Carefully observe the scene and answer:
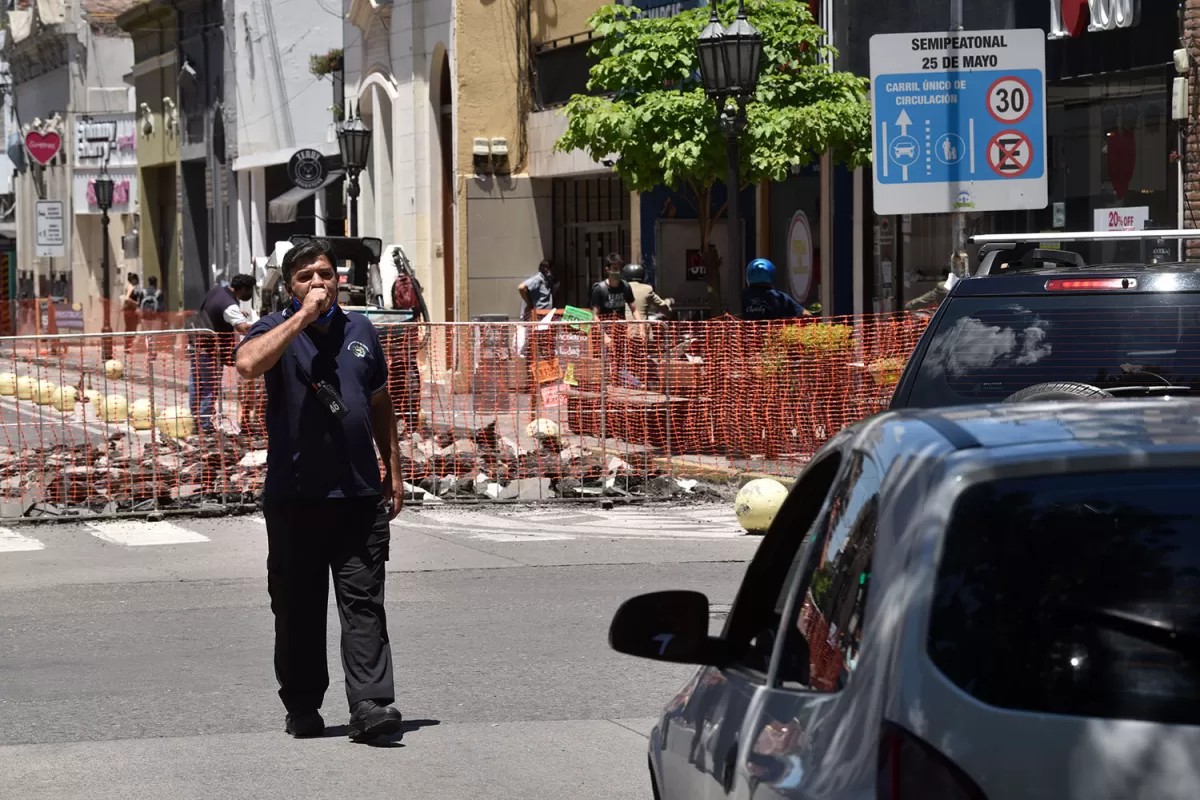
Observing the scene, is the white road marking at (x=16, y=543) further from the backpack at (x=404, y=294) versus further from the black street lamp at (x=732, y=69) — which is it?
the backpack at (x=404, y=294)

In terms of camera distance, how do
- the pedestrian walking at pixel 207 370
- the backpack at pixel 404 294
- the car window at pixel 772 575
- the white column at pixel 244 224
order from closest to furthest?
1. the car window at pixel 772 575
2. the pedestrian walking at pixel 207 370
3. the backpack at pixel 404 294
4. the white column at pixel 244 224

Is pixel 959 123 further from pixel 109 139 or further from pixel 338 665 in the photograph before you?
pixel 109 139

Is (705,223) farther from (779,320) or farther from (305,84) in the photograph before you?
(305,84)

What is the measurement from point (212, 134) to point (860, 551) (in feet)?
164

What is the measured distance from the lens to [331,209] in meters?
42.1

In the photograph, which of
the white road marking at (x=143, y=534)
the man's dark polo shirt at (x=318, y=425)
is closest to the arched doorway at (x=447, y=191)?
the white road marking at (x=143, y=534)

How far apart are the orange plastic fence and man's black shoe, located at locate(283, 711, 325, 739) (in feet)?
28.3

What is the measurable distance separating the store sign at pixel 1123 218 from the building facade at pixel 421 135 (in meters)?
14.1

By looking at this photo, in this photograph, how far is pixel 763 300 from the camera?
17562mm

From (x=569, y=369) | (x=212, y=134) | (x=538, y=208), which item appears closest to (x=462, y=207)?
(x=538, y=208)

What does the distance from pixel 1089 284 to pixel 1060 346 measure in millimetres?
276

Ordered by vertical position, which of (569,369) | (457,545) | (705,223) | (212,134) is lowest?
(457,545)

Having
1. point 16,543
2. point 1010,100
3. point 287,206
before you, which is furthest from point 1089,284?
point 287,206

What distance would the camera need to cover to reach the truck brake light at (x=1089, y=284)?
752 centimetres
